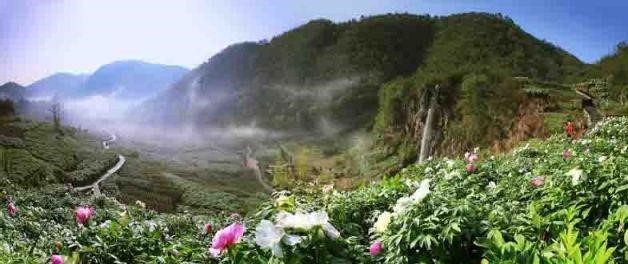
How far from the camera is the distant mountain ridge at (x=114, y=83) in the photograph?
259ft

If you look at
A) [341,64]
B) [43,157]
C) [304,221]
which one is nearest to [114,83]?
→ [341,64]

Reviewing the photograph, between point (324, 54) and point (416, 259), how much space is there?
5614 centimetres

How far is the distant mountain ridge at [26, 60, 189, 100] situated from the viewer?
259 ft

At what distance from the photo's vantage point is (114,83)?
9812cm

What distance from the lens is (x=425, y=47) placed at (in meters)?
54.8

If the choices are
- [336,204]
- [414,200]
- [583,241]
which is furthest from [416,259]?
[336,204]

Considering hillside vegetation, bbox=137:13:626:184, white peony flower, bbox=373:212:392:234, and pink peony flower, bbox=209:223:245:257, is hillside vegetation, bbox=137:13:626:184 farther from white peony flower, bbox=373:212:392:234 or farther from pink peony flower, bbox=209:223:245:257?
pink peony flower, bbox=209:223:245:257

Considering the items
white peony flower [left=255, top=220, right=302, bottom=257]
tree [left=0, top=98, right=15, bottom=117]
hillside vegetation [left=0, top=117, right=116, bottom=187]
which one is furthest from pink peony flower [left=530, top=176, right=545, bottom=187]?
tree [left=0, top=98, right=15, bottom=117]

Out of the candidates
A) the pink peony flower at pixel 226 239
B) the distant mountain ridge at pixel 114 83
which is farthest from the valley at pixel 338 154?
the distant mountain ridge at pixel 114 83

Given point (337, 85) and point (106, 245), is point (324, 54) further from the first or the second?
point (106, 245)

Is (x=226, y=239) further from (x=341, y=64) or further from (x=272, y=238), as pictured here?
(x=341, y=64)

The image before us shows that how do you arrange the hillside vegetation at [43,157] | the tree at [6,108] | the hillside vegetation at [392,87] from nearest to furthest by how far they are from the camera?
the hillside vegetation at [392,87] < the hillside vegetation at [43,157] < the tree at [6,108]

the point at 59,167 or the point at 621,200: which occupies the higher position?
the point at 621,200

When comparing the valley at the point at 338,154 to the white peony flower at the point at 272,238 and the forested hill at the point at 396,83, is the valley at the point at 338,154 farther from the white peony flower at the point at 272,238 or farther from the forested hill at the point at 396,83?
the forested hill at the point at 396,83
